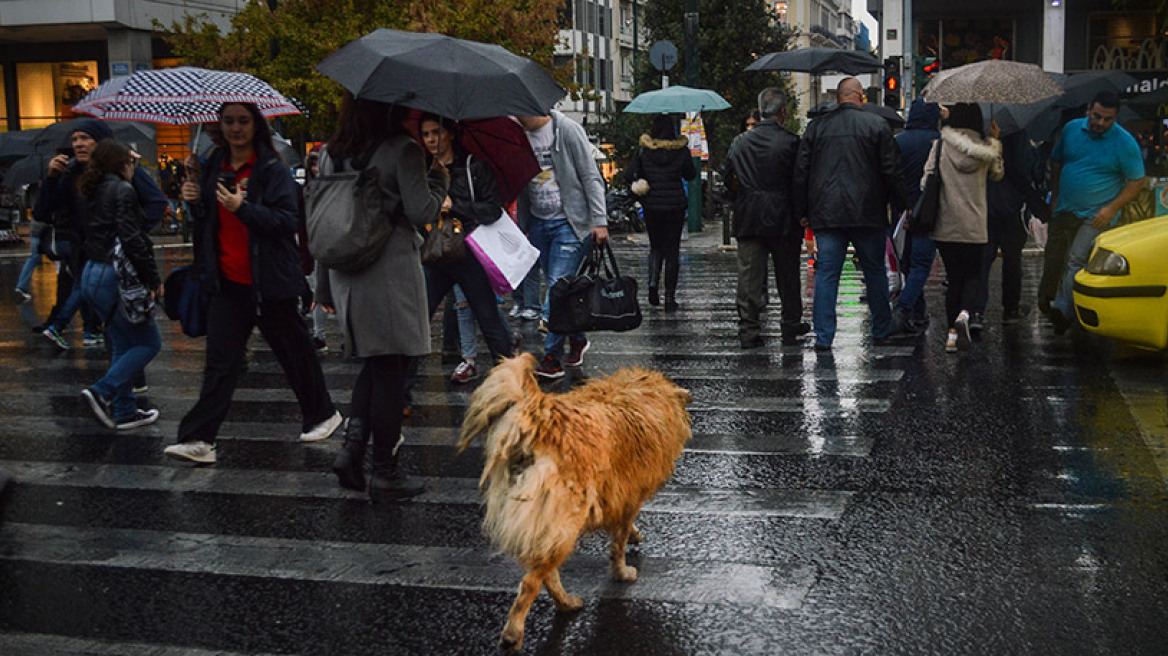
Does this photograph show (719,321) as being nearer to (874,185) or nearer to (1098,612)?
(874,185)

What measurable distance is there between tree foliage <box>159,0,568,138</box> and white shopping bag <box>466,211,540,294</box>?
19.0 metres

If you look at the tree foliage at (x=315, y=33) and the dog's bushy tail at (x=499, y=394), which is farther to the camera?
the tree foliage at (x=315, y=33)

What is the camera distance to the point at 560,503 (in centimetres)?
390

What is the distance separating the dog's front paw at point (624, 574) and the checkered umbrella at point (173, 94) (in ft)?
13.4

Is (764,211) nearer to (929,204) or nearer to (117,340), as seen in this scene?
(929,204)

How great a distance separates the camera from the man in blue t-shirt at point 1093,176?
9828 mm

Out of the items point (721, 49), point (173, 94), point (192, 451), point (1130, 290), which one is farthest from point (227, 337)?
point (721, 49)

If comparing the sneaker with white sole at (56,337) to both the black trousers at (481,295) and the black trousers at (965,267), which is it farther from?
the black trousers at (965,267)

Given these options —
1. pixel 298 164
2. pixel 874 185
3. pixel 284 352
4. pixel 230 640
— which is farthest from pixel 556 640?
pixel 298 164

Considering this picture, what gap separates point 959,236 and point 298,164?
774 cm

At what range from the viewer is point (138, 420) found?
7.81m

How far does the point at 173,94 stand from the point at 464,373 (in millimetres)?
2853

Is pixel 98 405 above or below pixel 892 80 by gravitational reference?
below

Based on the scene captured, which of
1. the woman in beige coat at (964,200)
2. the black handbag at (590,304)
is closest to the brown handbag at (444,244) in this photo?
the black handbag at (590,304)
